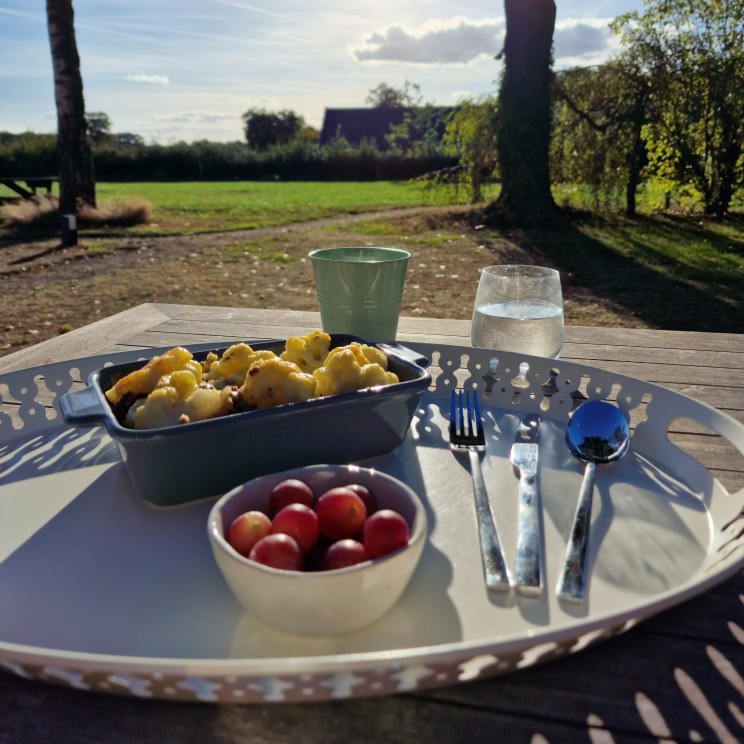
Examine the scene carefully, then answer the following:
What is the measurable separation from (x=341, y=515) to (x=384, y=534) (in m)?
0.06

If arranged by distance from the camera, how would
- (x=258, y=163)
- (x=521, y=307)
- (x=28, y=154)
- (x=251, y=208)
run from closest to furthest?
(x=521, y=307) → (x=251, y=208) → (x=28, y=154) → (x=258, y=163)

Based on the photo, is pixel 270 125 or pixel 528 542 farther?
pixel 270 125

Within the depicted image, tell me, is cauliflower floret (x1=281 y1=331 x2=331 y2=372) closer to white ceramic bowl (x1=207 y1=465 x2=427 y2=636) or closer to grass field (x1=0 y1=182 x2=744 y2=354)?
white ceramic bowl (x1=207 y1=465 x2=427 y2=636)

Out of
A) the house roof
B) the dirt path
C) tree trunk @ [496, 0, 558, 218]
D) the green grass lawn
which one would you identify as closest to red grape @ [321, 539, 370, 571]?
the dirt path

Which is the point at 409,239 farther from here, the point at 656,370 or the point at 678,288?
the point at 656,370

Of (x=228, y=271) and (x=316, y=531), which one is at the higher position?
(x=316, y=531)

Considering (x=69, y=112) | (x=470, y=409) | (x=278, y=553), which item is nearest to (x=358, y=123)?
(x=69, y=112)

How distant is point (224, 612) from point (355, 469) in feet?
0.73

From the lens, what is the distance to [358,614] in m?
0.63

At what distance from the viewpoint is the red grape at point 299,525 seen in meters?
0.69

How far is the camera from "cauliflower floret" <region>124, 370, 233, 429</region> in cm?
87

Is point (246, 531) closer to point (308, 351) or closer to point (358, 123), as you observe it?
point (308, 351)

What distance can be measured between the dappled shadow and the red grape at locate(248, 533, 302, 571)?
14.7 feet

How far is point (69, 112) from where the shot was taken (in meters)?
9.16
